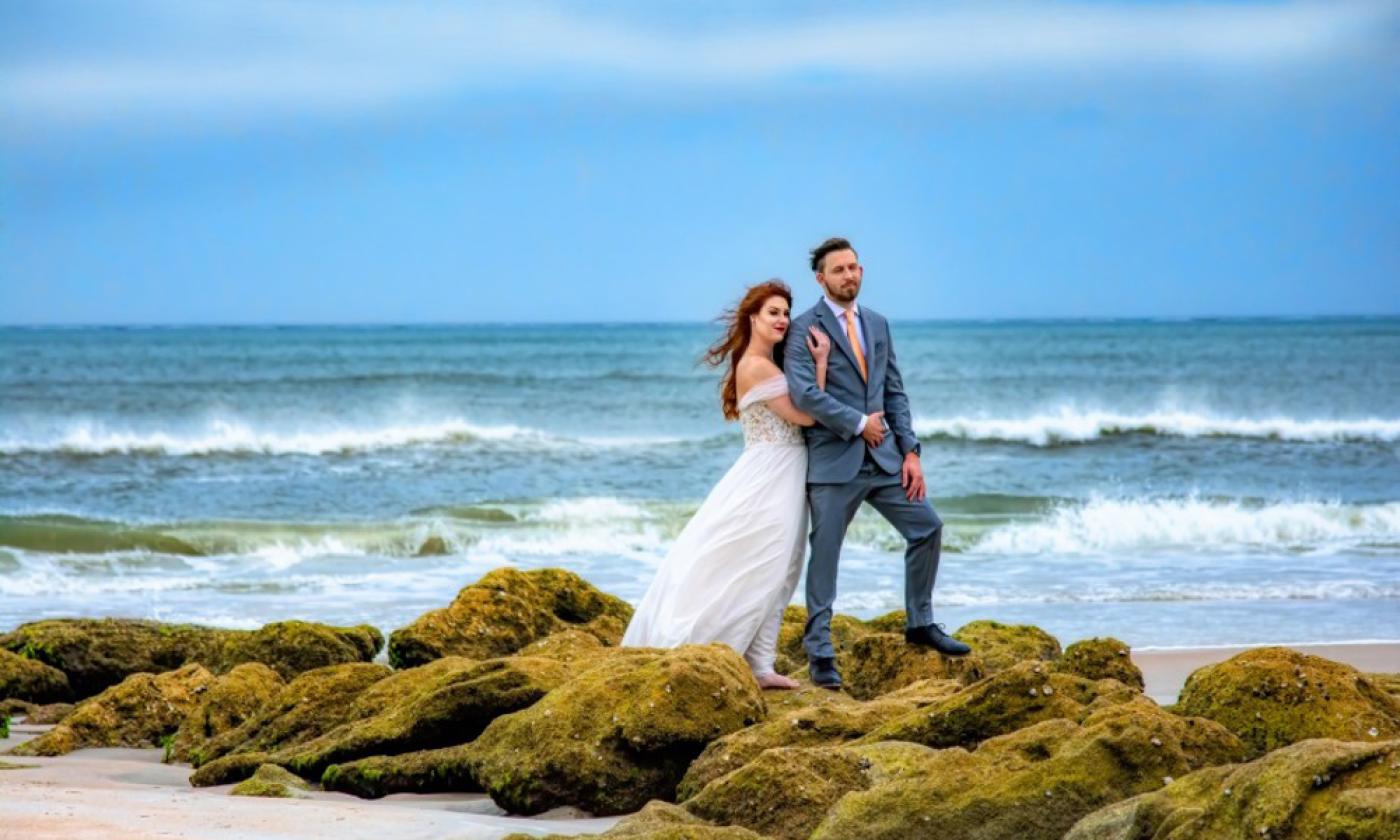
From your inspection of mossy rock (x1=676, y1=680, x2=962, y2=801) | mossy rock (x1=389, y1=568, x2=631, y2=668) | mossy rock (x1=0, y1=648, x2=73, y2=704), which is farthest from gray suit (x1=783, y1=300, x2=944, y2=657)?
mossy rock (x1=0, y1=648, x2=73, y2=704)

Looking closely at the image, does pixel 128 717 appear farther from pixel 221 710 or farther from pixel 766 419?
pixel 766 419

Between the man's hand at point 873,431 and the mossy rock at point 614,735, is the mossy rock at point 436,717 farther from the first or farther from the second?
the man's hand at point 873,431

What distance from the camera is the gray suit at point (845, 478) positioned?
7531mm

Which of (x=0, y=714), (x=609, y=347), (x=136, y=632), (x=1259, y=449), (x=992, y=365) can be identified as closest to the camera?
(x=0, y=714)

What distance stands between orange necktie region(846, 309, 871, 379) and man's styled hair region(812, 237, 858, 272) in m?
0.25

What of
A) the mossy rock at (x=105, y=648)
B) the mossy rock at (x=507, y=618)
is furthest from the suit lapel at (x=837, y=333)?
the mossy rock at (x=105, y=648)

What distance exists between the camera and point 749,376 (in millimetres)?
7637

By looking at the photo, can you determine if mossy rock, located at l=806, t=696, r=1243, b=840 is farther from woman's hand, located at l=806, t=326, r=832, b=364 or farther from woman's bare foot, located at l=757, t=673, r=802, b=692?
woman's hand, located at l=806, t=326, r=832, b=364

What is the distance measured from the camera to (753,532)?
7.61 m

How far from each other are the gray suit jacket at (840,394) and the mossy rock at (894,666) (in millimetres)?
810

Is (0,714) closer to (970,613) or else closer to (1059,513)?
(970,613)

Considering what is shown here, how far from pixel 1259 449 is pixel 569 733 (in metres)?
23.4

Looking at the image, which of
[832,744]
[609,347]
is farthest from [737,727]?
[609,347]

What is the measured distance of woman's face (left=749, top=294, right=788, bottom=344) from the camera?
7.61 meters
